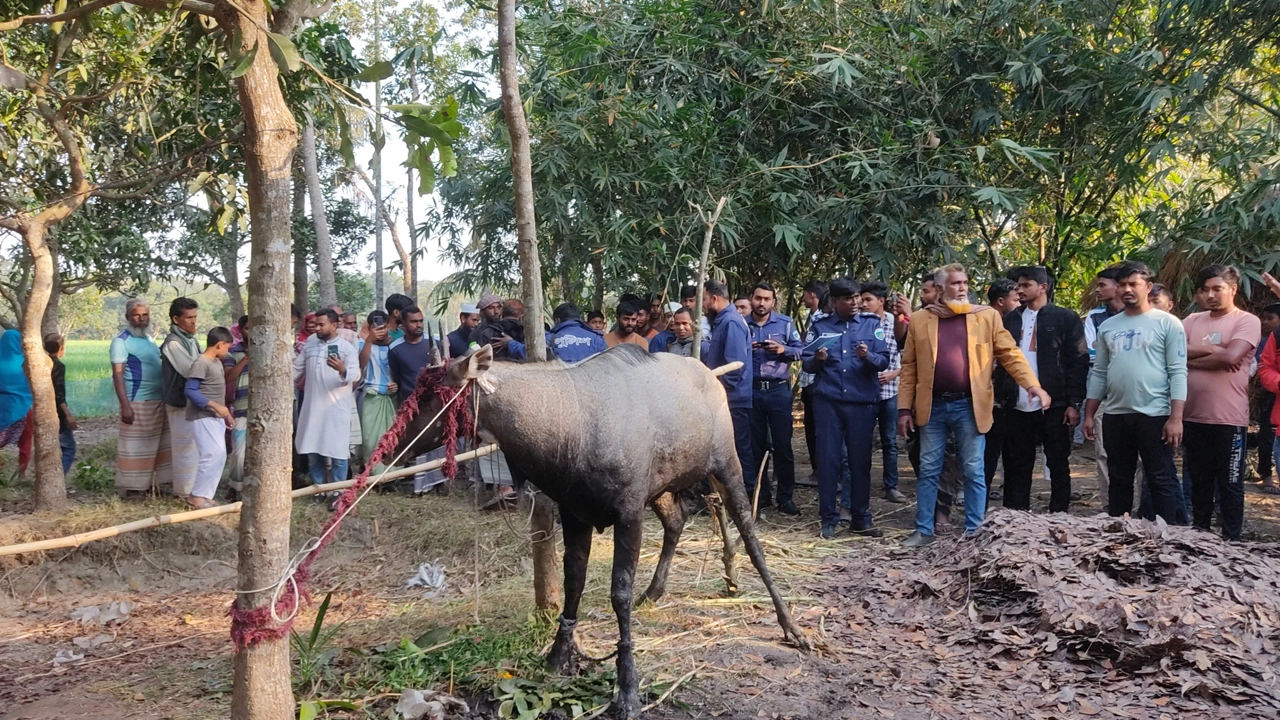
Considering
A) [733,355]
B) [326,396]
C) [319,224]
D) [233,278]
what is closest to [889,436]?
[733,355]

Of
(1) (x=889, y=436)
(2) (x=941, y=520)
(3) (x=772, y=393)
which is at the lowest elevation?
(2) (x=941, y=520)

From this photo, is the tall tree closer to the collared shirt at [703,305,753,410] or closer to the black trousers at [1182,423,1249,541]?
the collared shirt at [703,305,753,410]

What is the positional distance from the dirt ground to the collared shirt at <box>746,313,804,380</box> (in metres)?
1.37

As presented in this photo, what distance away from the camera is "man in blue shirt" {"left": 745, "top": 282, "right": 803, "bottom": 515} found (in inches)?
336

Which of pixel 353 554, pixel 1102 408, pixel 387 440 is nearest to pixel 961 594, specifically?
pixel 1102 408

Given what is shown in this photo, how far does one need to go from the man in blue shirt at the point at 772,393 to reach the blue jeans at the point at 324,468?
13.3 feet

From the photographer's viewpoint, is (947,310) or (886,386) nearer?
(947,310)

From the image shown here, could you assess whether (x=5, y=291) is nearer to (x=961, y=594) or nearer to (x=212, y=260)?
(x=212, y=260)

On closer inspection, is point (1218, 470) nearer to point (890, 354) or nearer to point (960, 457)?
point (960, 457)

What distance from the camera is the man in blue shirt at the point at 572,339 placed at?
27.3 ft

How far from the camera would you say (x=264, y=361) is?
11.5ft

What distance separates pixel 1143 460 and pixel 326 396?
7168mm

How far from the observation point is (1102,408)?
691 centimetres

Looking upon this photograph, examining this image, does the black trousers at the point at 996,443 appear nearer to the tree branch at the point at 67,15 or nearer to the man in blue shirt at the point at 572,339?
the man in blue shirt at the point at 572,339
